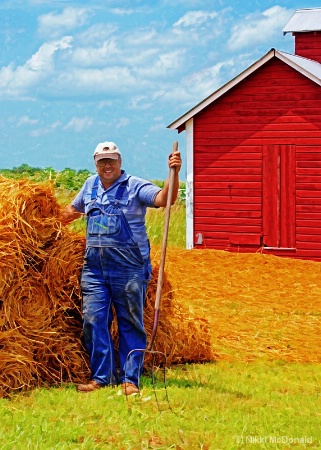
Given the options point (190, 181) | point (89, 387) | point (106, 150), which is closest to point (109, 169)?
point (106, 150)

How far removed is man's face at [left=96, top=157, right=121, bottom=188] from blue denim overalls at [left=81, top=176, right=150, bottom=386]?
105mm

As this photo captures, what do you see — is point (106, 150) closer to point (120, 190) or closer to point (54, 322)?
point (120, 190)

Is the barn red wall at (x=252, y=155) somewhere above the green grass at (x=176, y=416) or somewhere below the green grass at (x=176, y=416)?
above

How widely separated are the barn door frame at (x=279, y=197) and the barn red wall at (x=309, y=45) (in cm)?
666

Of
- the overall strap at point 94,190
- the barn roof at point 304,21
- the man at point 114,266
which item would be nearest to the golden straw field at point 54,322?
the man at point 114,266

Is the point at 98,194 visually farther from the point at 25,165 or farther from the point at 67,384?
the point at 25,165

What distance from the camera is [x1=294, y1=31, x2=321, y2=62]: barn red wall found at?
2595cm

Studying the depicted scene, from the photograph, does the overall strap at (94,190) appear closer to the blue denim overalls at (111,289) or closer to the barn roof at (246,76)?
the blue denim overalls at (111,289)

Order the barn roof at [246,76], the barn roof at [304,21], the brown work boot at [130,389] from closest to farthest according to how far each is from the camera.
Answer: the brown work boot at [130,389] → the barn roof at [246,76] → the barn roof at [304,21]

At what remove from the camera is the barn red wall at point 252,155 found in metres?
20.0

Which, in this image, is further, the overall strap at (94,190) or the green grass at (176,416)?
the overall strap at (94,190)

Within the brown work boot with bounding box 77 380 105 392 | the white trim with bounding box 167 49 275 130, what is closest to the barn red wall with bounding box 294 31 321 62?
the white trim with bounding box 167 49 275 130

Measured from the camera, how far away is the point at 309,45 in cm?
2612

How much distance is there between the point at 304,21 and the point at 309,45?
4.75 feet
